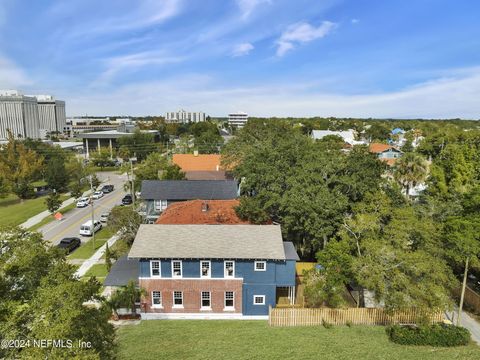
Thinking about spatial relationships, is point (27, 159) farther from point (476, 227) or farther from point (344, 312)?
point (476, 227)

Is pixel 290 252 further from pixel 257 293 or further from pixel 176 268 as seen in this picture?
pixel 176 268

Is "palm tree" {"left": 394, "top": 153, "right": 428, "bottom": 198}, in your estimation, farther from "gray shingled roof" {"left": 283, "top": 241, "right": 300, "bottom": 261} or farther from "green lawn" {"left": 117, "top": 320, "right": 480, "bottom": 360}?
"green lawn" {"left": 117, "top": 320, "right": 480, "bottom": 360}

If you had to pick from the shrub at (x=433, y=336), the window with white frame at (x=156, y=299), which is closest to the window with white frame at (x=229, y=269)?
the window with white frame at (x=156, y=299)

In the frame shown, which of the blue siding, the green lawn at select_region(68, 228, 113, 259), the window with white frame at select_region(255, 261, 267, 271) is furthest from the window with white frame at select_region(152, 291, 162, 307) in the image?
the green lawn at select_region(68, 228, 113, 259)

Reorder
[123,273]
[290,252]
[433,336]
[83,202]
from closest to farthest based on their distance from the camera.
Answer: [433,336] → [290,252] → [123,273] → [83,202]

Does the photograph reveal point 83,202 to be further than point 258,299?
Yes

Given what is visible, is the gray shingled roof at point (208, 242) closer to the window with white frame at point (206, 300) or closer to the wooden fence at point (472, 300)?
the window with white frame at point (206, 300)

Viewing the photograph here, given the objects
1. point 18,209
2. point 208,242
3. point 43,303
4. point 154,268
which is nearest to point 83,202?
Result: point 18,209

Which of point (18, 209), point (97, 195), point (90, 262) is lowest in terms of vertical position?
point (90, 262)

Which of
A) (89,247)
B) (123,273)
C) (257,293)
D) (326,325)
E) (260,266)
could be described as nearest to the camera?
(326,325)

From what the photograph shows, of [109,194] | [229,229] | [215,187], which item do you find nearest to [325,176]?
[229,229]
